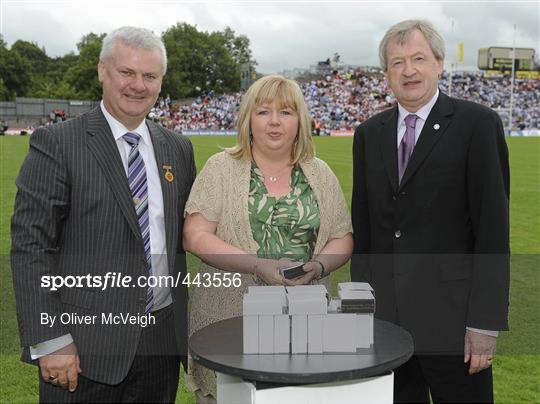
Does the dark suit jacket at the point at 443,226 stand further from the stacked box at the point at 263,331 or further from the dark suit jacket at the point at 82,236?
the dark suit jacket at the point at 82,236

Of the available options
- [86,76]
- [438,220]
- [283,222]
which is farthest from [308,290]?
[86,76]

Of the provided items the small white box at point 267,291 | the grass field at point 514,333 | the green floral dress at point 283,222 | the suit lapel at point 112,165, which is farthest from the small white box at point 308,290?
the grass field at point 514,333

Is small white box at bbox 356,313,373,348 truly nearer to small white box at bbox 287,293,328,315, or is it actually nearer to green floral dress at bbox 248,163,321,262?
small white box at bbox 287,293,328,315

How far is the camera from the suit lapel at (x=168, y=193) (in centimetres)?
325

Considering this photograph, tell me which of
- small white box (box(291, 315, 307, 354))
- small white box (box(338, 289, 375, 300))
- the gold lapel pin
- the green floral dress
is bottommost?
small white box (box(291, 315, 307, 354))

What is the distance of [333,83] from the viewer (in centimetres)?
7519

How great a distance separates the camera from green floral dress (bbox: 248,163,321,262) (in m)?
3.24

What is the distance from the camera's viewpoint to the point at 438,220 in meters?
3.17

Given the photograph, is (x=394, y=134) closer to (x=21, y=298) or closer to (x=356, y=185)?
A: (x=356, y=185)

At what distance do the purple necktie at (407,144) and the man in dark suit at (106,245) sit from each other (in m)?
1.23

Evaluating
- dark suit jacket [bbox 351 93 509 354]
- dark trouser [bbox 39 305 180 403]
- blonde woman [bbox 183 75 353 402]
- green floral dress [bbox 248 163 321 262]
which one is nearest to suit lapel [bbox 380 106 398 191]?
Answer: dark suit jacket [bbox 351 93 509 354]

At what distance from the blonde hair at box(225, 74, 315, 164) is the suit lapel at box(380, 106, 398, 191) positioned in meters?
0.41

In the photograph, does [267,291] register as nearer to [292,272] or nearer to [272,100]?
[292,272]

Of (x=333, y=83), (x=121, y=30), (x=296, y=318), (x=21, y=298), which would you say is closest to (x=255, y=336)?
(x=296, y=318)
